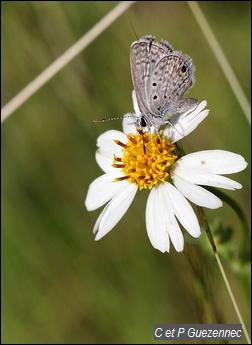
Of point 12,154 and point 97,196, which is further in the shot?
point 12,154

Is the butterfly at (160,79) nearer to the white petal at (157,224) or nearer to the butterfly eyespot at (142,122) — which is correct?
the butterfly eyespot at (142,122)

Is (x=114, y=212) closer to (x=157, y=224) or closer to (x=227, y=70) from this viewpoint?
(x=157, y=224)

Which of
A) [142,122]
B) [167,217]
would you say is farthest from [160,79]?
[167,217]

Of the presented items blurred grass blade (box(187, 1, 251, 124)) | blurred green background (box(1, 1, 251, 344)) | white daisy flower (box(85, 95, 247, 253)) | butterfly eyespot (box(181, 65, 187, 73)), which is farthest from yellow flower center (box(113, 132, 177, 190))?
blurred green background (box(1, 1, 251, 344))

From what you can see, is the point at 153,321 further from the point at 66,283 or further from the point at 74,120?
the point at 74,120

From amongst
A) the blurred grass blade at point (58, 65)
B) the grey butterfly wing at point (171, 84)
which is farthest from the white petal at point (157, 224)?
the blurred grass blade at point (58, 65)

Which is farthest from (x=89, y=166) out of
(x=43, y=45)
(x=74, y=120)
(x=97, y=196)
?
(x=97, y=196)

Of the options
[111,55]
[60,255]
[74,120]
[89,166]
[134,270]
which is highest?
[111,55]
